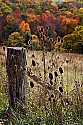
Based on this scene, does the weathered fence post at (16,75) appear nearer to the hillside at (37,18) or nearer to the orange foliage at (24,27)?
the hillside at (37,18)

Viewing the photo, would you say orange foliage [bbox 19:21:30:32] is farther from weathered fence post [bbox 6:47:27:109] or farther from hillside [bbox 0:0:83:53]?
weathered fence post [bbox 6:47:27:109]

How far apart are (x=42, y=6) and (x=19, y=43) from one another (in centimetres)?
628

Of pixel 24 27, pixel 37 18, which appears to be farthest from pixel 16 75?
pixel 37 18

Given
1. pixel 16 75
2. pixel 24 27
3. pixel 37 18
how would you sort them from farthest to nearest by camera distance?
pixel 37 18, pixel 24 27, pixel 16 75

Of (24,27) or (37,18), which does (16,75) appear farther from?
(37,18)

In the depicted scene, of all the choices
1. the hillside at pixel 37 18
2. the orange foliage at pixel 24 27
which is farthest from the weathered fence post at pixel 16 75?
the orange foliage at pixel 24 27

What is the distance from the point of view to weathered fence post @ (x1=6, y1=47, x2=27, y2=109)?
3.28m

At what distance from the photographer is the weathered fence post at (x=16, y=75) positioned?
3.28m

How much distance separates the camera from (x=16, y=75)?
10.8ft

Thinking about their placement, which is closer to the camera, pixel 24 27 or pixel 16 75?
pixel 16 75

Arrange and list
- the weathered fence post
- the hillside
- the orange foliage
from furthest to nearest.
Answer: the hillside, the orange foliage, the weathered fence post

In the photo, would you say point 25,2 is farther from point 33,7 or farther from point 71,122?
point 71,122

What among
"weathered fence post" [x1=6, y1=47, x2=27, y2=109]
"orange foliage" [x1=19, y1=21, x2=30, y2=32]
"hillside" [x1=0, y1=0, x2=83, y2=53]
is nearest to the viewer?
"weathered fence post" [x1=6, y1=47, x2=27, y2=109]

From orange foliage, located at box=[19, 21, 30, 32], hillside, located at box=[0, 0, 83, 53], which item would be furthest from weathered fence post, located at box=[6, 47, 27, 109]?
orange foliage, located at box=[19, 21, 30, 32]
